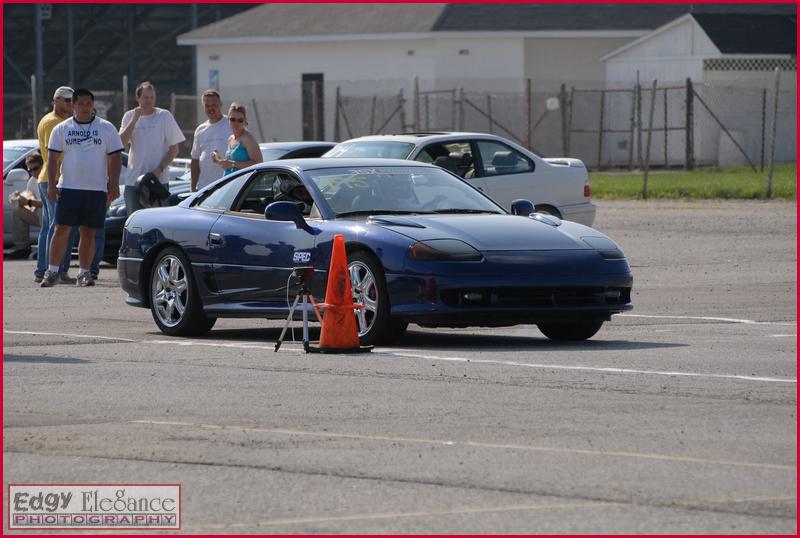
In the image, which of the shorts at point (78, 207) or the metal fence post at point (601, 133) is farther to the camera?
the metal fence post at point (601, 133)

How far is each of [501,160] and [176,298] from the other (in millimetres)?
8520

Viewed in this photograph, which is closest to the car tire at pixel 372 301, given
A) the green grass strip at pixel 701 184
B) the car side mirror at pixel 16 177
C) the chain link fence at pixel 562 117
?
the car side mirror at pixel 16 177

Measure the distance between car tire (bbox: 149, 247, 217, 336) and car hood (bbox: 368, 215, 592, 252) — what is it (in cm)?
164

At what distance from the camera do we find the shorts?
56.7 ft

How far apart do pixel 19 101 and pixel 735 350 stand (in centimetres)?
5559

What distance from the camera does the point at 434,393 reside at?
A: 9297mm

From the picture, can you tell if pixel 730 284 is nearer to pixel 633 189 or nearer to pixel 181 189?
pixel 181 189

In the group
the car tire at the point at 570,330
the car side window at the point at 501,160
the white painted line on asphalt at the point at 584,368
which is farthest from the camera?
the car side window at the point at 501,160

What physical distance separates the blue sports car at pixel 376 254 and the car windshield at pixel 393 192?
0.01 metres

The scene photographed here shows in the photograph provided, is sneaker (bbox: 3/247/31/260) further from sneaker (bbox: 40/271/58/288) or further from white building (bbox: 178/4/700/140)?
white building (bbox: 178/4/700/140)

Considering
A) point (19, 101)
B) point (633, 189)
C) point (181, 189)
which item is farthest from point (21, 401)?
point (19, 101)

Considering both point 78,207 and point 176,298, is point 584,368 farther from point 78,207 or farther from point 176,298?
point 78,207

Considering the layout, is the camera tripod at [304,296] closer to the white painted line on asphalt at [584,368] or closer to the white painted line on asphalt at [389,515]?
the white painted line on asphalt at [584,368]

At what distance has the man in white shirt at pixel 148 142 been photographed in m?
18.3
